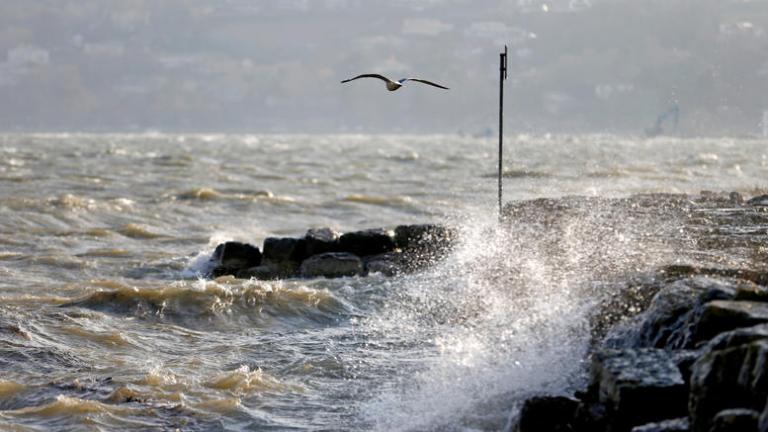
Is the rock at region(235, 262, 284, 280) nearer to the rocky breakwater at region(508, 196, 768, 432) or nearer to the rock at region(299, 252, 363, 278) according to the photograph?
the rock at region(299, 252, 363, 278)

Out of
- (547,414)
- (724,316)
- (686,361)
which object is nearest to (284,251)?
(547,414)

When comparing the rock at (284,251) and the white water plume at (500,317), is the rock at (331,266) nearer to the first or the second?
the rock at (284,251)

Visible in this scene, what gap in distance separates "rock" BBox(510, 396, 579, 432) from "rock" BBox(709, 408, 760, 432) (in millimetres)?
1372

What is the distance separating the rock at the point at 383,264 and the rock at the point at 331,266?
14 cm

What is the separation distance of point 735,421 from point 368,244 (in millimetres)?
10453

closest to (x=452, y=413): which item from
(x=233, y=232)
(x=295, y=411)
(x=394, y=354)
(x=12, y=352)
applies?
(x=295, y=411)

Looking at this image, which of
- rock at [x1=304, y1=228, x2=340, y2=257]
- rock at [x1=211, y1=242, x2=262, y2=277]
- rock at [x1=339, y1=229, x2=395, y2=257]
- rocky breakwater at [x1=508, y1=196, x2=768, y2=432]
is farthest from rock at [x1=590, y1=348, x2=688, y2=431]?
rock at [x1=211, y1=242, x2=262, y2=277]

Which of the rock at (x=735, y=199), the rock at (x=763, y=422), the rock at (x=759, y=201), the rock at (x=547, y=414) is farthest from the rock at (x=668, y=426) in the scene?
the rock at (x=735, y=199)

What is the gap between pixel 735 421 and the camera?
4.96m

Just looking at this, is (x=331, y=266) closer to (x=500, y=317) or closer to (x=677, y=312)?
(x=500, y=317)

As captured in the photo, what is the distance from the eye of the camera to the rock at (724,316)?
620cm

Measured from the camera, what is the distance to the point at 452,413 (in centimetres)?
764

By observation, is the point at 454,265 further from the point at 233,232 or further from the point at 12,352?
the point at 233,232

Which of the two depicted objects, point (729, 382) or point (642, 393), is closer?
point (729, 382)
